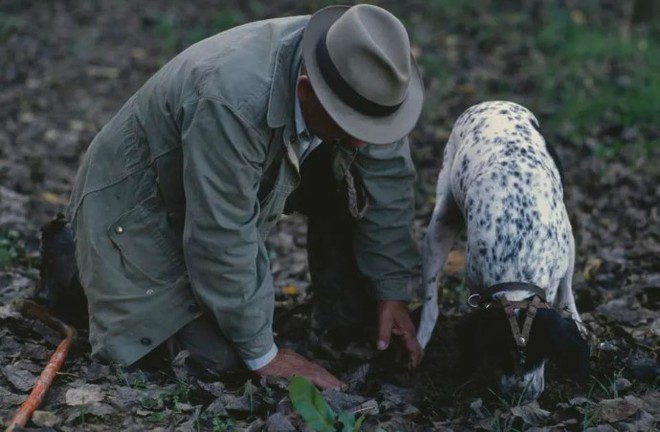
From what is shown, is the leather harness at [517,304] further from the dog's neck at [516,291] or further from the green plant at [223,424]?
the green plant at [223,424]

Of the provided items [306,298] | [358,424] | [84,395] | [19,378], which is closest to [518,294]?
[358,424]

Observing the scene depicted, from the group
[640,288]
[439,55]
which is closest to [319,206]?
[640,288]

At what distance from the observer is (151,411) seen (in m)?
3.83

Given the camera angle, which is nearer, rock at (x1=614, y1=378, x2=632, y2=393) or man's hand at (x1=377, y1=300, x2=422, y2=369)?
rock at (x1=614, y1=378, x2=632, y2=393)

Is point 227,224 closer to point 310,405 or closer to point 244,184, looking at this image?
point 244,184

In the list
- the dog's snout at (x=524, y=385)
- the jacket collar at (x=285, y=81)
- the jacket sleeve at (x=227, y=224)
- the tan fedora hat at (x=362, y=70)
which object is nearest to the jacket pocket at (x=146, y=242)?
the jacket sleeve at (x=227, y=224)

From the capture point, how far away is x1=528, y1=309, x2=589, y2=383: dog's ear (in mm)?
3990

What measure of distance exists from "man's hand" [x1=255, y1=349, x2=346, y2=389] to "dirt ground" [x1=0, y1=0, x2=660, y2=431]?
0.10 m

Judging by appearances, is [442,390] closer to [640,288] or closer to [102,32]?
[640,288]

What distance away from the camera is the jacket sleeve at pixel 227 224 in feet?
12.4

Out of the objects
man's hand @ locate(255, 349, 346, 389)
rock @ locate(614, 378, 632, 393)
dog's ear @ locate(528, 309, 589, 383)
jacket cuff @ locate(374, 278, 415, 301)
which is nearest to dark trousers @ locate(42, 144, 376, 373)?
jacket cuff @ locate(374, 278, 415, 301)

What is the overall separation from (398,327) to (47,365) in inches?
67.6

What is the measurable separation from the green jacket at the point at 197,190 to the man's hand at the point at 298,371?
9 cm

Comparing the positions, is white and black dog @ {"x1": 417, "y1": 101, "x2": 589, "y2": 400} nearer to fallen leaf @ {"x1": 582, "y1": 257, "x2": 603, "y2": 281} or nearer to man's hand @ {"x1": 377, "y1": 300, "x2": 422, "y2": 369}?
man's hand @ {"x1": 377, "y1": 300, "x2": 422, "y2": 369}
